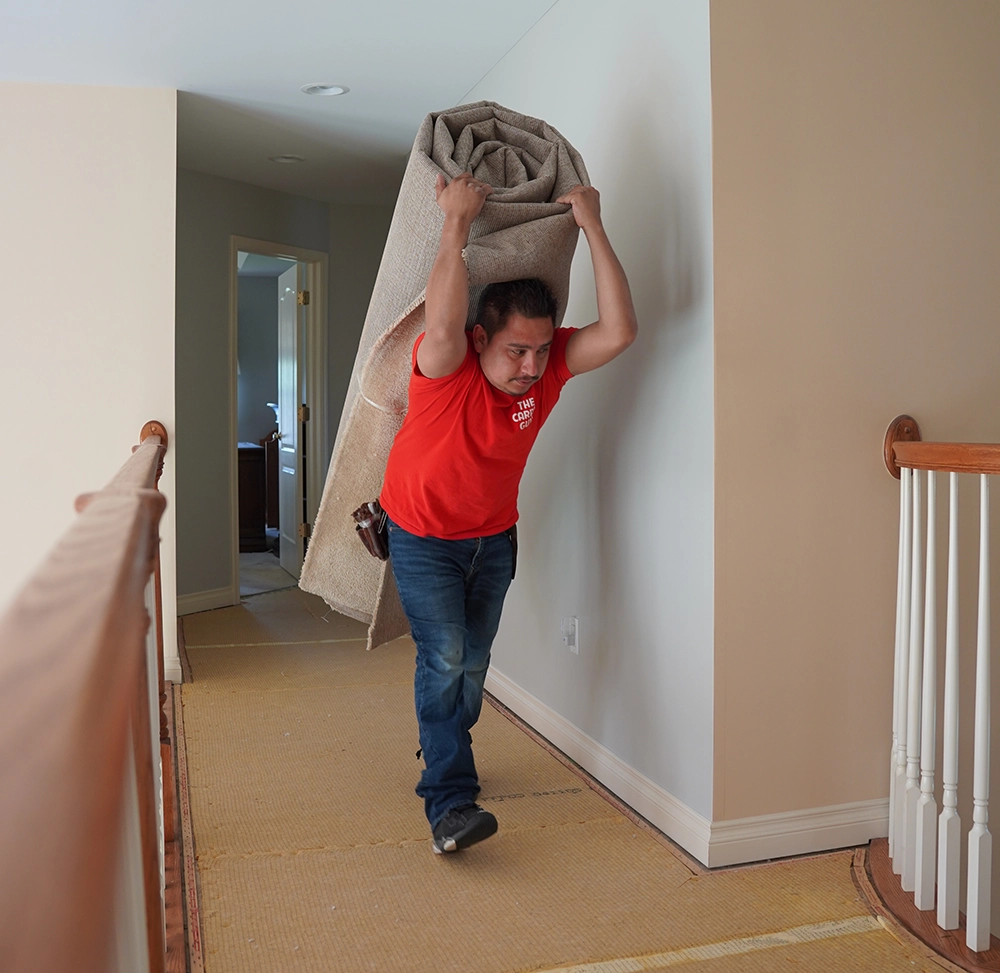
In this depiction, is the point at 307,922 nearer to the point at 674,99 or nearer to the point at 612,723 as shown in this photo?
the point at 612,723

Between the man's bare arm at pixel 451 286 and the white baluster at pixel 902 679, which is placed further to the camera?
the white baluster at pixel 902 679

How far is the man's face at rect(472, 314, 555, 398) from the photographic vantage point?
2203 mm

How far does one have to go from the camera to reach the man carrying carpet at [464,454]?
7.29ft

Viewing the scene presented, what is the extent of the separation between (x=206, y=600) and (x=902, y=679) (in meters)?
4.16

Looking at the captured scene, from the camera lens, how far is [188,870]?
2.22 meters

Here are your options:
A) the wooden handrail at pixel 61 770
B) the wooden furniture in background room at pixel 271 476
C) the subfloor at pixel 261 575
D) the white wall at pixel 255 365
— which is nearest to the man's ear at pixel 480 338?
the wooden handrail at pixel 61 770

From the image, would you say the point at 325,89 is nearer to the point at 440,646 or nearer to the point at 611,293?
the point at 611,293

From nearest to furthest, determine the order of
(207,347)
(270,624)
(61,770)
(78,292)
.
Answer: (61,770)
(78,292)
(270,624)
(207,347)

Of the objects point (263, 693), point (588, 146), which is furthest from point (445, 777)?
point (588, 146)

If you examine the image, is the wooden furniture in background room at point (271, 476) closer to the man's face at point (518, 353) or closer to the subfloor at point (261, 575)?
the subfloor at point (261, 575)

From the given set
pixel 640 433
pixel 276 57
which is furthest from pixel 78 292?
pixel 640 433

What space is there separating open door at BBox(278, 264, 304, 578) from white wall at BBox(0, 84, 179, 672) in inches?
88.9

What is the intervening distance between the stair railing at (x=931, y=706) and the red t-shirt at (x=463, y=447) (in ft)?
2.85

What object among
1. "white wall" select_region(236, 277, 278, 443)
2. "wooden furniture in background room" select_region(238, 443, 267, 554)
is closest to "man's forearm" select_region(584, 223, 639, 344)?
"wooden furniture in background room" select_region(238, 443, 267, 554)
